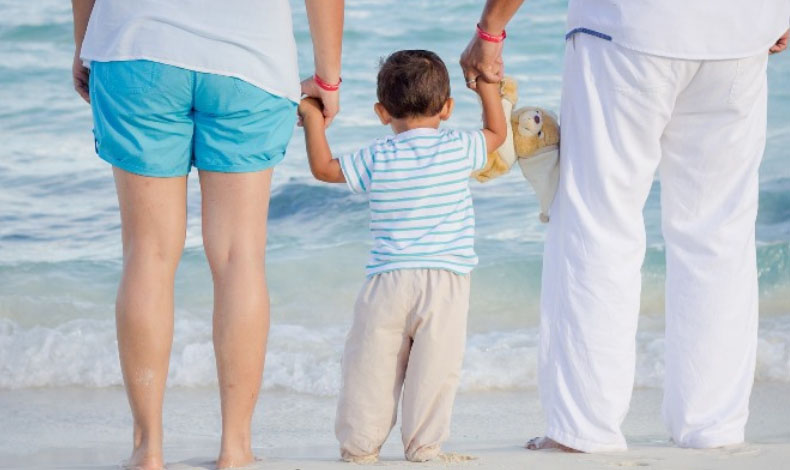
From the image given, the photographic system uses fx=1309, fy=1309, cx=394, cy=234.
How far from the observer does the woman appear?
2.82 metres

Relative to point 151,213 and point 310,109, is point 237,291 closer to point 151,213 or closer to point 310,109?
point 151,213

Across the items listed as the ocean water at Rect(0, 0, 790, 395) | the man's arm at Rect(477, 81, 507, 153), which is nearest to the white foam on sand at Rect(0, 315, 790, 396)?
the ocean water at Rect(0, 0, 790, 395)

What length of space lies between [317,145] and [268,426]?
1.62 m

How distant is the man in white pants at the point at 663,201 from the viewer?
305 cm

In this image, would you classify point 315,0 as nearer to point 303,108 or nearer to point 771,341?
point 303,108

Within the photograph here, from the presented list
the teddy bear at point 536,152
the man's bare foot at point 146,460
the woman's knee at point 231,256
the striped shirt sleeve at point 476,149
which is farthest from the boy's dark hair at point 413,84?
the man's bare foot at point 146,460

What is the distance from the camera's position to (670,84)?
308 cm

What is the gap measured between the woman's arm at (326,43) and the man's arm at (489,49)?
349mm

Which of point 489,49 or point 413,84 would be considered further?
point 489,49

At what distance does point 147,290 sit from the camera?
2.92 m

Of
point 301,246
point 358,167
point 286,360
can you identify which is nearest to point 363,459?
point 358,167

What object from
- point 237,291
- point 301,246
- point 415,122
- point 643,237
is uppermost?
point 415,122

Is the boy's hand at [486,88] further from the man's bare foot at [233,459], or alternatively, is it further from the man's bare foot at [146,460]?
the man's bare foot at [146,460]

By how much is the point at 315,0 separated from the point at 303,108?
278 mm
